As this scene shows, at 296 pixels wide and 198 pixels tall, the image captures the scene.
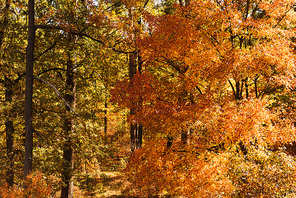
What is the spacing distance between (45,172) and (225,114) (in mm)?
8427

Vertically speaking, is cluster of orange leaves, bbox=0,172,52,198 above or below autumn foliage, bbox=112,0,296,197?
below

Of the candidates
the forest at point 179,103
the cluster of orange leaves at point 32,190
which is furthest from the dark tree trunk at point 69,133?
the cluster of orange leaves at point 32,190

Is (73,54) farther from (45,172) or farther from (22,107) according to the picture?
(45,172)

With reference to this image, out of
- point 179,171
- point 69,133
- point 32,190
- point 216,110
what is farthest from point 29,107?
point 216,110

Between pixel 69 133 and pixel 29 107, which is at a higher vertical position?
pixel 29 107

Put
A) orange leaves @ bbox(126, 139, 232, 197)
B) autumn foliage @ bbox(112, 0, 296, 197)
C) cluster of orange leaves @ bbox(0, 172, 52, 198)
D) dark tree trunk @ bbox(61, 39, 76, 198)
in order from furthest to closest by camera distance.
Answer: dark tree trunk @ bbox(61, 39, 76, 198) < orange leaves @ bbox(126, 139, 232, 197) < autumn foliage @ bbox(112, 0, 296, 197) < cluster of orange leaves @ bbox(0, 172, 52, 198)

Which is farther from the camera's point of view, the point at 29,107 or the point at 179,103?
the point at 179,103

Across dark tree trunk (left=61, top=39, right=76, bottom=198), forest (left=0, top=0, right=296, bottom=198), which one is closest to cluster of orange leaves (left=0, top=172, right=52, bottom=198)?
forest (left=0, top=0, right=296, bottom=198)

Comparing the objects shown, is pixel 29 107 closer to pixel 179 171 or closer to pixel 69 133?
pixel 69 133

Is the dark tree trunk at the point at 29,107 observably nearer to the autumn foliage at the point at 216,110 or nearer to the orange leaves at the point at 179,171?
the autumn foliage at the point at 216,110

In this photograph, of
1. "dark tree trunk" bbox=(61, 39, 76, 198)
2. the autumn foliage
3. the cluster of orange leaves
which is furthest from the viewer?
"dark tree trunk" bbox=(61, 39, 76, 198)

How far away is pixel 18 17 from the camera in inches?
429

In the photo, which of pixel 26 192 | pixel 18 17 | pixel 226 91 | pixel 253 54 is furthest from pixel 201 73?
pixel 18 17

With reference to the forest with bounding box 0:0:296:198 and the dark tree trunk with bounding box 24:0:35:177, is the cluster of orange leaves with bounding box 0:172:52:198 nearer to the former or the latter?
the forest with bounding box 0:0:296:198
